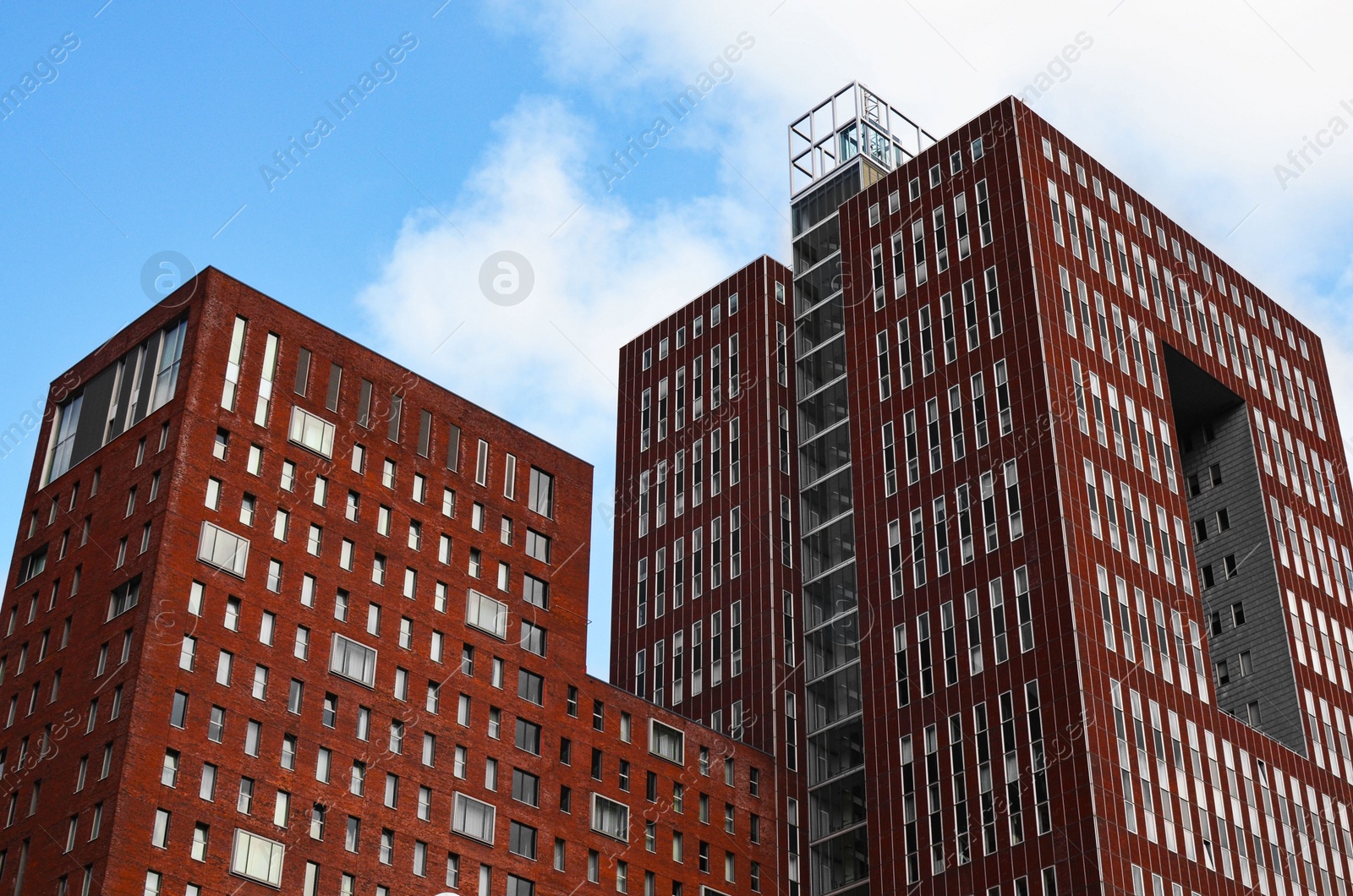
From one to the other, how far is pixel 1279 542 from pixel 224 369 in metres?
71.3

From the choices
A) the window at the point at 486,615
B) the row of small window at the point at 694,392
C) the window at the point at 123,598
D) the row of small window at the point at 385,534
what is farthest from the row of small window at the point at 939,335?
the window at the point at 123,598

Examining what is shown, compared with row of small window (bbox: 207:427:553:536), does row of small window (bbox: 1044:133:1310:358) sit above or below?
above

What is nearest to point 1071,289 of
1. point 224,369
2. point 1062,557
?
point 1062,557

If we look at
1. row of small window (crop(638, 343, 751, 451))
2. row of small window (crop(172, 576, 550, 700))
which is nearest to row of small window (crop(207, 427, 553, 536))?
row of small window (crop(172, 576, 550, 700))

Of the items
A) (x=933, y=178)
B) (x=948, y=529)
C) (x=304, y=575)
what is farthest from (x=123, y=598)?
(x=933, y=178)

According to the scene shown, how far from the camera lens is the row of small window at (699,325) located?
13250 centimetres

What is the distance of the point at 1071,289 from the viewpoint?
111750mm

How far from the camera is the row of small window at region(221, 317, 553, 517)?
9731 centimetres

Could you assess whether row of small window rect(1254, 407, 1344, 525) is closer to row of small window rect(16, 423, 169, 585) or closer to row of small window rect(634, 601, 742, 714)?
row of small window rect(634, 601, 742, 714)

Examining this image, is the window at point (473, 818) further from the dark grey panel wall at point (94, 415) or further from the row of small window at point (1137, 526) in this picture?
the row of small window at point (1137, 526)

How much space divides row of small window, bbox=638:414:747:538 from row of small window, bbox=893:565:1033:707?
24.1 meters

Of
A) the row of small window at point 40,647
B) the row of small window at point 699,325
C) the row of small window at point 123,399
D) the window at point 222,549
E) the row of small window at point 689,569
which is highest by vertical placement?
the row of small window at point 699,325

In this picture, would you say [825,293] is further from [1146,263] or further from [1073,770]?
[1073,770]

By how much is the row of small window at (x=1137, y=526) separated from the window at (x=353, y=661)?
4274 cm
